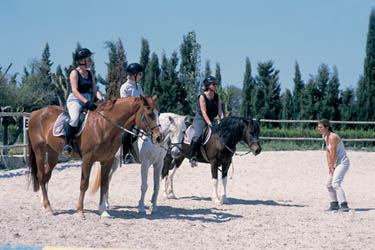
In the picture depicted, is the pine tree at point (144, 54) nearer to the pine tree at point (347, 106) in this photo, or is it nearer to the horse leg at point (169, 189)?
the pine tree at point (347, 106)

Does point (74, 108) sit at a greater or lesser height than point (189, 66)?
lesser

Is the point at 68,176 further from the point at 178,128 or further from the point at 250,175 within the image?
the point at 178,128

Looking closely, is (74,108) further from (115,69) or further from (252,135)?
(115,69)

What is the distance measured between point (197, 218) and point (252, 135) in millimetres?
2358

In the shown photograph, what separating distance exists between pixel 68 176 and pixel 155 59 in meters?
20.7

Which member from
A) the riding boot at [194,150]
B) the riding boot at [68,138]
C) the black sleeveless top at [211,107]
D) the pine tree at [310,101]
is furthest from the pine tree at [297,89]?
the riding boot at [68,138]

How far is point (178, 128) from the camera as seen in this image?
7098 millimetres

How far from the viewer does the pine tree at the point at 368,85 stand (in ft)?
81.3

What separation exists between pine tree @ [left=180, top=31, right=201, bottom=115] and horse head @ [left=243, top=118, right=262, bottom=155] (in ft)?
74.5

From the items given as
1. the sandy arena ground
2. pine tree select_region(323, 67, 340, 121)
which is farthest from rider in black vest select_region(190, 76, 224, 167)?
pine tree select_region(323, 67, 340, 121)

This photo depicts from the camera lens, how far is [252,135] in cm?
838

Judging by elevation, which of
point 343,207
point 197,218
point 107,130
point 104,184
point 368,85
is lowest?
point 197,218

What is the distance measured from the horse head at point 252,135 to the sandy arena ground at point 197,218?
113 centimetres

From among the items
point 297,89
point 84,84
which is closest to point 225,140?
point 84,84
